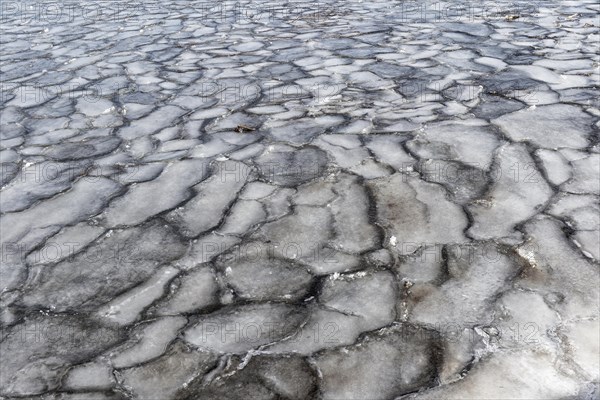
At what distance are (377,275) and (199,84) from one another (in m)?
2.47

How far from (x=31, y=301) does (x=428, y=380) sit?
1.24 metres

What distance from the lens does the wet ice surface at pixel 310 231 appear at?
1.65 metres

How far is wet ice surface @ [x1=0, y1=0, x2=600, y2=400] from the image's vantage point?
165 centimetres

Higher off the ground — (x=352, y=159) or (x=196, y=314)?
(x=352, y=159)

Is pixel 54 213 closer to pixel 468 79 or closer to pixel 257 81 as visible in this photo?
pixel 257 81

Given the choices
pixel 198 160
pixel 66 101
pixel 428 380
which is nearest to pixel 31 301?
pixel 198 160

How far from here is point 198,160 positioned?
9.20ft

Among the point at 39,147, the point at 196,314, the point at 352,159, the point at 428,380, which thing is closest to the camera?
the point at 428,380

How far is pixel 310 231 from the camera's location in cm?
223

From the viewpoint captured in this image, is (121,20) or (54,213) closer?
(54,213)

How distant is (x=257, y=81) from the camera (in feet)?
13.2

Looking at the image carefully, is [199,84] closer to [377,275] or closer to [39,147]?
[39,147]

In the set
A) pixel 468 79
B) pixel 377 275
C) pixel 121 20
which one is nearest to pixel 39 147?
pixel 377 275

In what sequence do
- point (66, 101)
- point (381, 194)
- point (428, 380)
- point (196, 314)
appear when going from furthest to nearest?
1. point (66, 101)
2. point (381, 194)
3. point (196, 314)
4. point (428, 380)
